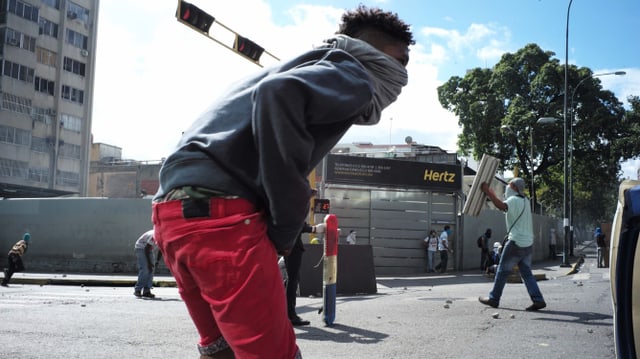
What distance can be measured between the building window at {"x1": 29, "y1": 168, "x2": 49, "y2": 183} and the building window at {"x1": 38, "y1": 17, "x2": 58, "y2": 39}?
1090 centimetres

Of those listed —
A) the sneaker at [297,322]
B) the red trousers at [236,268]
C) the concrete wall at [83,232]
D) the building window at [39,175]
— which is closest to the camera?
the red trousers at [236,268]

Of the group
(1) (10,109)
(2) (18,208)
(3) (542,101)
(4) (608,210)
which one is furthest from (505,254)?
(4) (608,210)

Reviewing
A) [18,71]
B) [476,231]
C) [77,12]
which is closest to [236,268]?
[476,231]

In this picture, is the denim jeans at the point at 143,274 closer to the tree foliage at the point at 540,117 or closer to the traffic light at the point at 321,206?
the traffic light at the point at 321,206

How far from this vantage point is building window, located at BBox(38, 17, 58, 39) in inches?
1923

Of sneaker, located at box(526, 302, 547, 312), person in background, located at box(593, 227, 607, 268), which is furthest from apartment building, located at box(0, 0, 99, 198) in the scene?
sneaker, located at box(526, 302, 547, 312)

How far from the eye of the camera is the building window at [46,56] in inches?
1922

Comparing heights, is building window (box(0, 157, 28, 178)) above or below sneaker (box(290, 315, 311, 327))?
above

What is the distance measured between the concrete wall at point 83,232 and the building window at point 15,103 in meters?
25.1

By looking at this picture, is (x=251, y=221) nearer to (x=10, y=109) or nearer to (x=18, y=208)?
(x=18, y=208)

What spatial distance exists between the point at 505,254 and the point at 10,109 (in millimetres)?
45766

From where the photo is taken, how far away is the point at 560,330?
249 inches

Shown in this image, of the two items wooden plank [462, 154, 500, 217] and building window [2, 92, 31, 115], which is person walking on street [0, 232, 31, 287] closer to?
wooden plank [462, 154, 500, 217]

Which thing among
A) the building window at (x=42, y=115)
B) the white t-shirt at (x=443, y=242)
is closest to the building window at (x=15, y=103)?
the building window at (x=42, y=115)
